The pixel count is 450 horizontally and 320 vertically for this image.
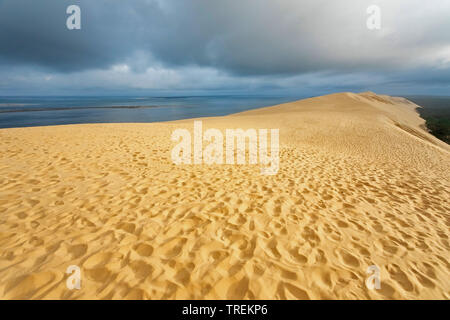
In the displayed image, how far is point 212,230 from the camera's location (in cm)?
397

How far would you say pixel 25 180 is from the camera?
222 inches

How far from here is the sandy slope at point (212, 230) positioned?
9.36ft

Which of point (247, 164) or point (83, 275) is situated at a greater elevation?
point (247, 164)

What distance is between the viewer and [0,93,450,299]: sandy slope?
285 cm

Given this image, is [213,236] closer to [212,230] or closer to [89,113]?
[212,230]

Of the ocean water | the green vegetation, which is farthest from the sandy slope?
the ocean water

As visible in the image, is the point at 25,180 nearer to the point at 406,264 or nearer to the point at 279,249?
the point at 279,249

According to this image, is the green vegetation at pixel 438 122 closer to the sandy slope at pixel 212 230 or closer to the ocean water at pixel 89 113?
the sandy slope at pixel 212 230

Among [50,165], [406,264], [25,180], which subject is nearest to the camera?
[406,264]

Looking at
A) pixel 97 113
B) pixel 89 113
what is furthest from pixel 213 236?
→ pixel 89 113

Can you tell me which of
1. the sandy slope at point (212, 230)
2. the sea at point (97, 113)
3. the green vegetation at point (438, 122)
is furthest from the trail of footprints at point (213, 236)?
the sea at point (97, 113)

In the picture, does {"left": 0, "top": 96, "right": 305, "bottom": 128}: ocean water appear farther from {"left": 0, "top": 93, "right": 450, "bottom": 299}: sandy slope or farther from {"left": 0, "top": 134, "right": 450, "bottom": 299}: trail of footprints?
{"left": 0, "top": 134, "right": 450, "bottom": 299}: trail of footprints
